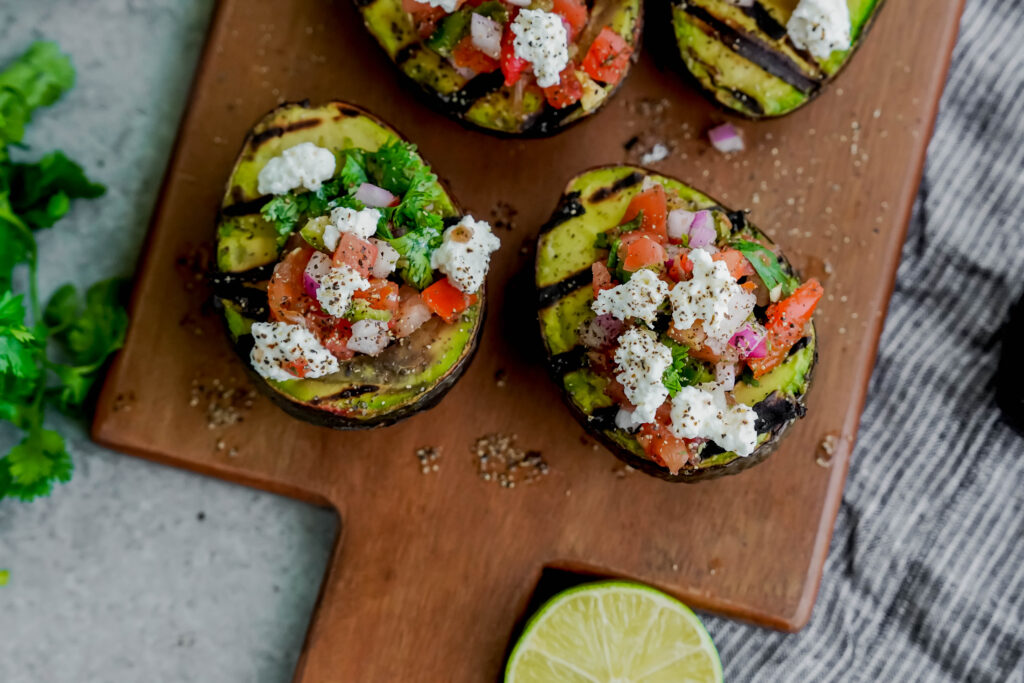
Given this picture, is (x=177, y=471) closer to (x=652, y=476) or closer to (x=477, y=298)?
(x=477, y=298)

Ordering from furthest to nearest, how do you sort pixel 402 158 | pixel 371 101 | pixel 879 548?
pixel 879 548 → pixel 371 101 → pixel 402 158

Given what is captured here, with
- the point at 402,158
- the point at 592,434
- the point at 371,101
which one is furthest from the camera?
the point at 371,101

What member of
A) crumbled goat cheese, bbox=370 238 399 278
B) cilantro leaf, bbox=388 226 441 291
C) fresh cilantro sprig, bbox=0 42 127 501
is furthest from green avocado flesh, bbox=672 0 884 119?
fresh cilantro sprig, bbox=0 42 127 501

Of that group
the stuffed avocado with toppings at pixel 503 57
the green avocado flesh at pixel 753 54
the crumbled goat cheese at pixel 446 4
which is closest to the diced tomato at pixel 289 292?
the stuffed avocado with toppings at pixel 503 57

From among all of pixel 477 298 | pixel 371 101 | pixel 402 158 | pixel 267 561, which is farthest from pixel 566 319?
pixel 267 561

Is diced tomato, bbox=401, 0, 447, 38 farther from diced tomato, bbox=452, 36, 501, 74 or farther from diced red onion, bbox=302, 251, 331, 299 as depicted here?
diced red onion, bbox=302, 251, 331, 299

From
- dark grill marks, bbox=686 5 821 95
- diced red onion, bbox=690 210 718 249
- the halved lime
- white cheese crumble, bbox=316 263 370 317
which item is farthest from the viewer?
the halved lime

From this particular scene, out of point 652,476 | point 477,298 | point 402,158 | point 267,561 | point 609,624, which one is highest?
point 402,158
